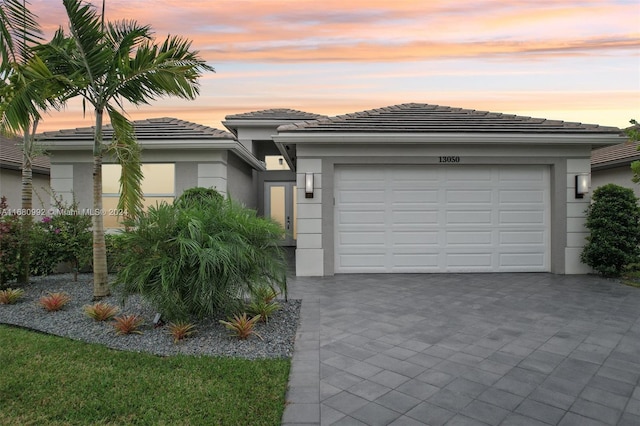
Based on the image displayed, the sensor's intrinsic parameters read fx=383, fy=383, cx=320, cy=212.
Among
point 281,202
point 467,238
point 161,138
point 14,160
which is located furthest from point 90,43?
point 281,202

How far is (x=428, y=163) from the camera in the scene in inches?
354

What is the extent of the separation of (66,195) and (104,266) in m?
4.79

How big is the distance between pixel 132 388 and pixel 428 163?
7.55 meters

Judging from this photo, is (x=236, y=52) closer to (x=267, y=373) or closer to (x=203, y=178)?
(x=203, y=178)

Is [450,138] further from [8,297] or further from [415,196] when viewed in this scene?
[8,297]

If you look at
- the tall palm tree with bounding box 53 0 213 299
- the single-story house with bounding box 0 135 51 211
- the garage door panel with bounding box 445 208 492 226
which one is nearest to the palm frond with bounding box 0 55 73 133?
the tall palm tree with bounding box 53 0 213 299

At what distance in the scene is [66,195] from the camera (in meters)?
9.72

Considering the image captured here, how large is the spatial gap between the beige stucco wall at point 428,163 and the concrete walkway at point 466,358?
75.9 inches

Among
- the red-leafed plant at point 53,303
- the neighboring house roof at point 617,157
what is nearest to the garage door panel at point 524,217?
the neighboring house roof at point 617,157

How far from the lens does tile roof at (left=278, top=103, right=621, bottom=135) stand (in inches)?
343

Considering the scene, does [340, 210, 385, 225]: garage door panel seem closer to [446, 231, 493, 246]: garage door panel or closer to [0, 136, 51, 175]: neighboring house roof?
[446, 231, 493, 246]: garage door panel

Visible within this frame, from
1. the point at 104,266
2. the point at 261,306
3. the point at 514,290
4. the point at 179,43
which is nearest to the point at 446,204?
the point at 514,290

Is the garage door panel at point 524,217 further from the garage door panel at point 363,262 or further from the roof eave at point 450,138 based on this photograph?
the garage door panel at point 363,262

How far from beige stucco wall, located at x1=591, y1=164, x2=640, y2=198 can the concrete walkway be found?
271 inches
